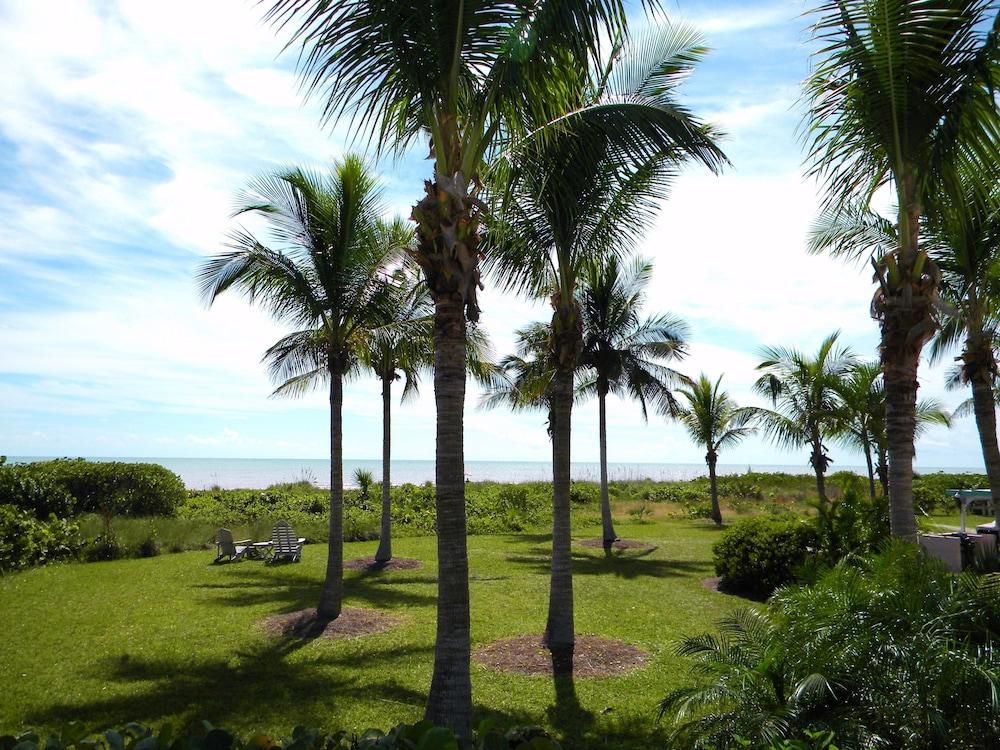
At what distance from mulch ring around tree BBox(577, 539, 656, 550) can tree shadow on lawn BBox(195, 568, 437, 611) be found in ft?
22.8

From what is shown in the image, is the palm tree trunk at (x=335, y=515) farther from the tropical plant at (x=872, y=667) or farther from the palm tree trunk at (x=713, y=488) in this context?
the palm tree trunk at (x=713, y=488)

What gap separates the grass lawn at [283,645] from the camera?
6.63m

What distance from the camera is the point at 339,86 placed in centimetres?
646

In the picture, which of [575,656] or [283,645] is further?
[283,645]

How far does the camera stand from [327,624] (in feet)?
33.5

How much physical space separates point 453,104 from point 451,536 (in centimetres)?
382

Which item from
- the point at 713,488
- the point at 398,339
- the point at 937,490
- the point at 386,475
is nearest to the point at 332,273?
the point at 398,339

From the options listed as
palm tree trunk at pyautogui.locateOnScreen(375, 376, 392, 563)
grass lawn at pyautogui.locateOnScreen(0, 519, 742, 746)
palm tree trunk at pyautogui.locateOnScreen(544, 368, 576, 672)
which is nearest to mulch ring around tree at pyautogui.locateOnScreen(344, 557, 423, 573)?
palm tree trunk at pyautogui.locateOnScreen(375, 376, 392, 563)

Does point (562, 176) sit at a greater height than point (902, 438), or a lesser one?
greater

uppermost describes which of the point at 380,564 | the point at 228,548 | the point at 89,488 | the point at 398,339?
the point at 398,339

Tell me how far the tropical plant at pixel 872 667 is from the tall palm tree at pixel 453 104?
6.57 ft

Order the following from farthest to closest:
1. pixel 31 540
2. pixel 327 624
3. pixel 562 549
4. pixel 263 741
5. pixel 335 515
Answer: pixel 31 540, pixel 335 515, pixel 327 624, pixel 562 549, pixel 263 741

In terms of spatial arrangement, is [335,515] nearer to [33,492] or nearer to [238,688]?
[238,688]

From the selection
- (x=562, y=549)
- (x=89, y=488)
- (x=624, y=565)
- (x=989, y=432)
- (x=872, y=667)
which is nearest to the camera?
(x=872, y=667)
